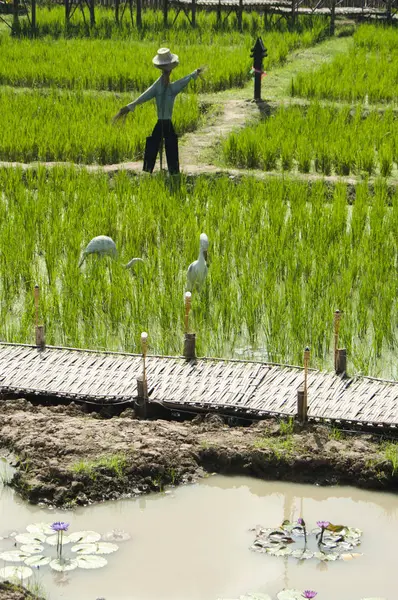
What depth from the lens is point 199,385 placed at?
227 inches

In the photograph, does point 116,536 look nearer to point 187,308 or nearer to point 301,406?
point 301,406

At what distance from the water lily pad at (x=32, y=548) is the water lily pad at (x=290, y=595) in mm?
932

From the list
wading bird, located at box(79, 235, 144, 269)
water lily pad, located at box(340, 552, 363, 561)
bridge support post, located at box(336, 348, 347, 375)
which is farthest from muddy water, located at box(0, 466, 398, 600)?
wading bird, located at box(79, 235, 144, 269)

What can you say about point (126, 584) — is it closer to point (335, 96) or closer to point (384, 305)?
point (384, 305)

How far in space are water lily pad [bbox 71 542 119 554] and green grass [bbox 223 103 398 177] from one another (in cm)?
568

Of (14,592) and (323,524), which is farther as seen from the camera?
(323,524)

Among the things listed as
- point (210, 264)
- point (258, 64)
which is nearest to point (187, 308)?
point (210, 264)

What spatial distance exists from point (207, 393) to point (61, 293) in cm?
183

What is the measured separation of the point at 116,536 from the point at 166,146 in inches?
214

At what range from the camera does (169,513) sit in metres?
4.95

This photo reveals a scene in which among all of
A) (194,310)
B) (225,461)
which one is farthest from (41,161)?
(225,461)

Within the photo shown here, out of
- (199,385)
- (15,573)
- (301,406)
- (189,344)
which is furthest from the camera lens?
(189,344)

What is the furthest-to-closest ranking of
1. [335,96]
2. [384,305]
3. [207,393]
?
[335,96] < [384,305] < [207,393]

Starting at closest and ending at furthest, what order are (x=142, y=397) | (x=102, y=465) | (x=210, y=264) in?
(x=102, y=465) < (x=142, y=397) < (x=210, y=264)
